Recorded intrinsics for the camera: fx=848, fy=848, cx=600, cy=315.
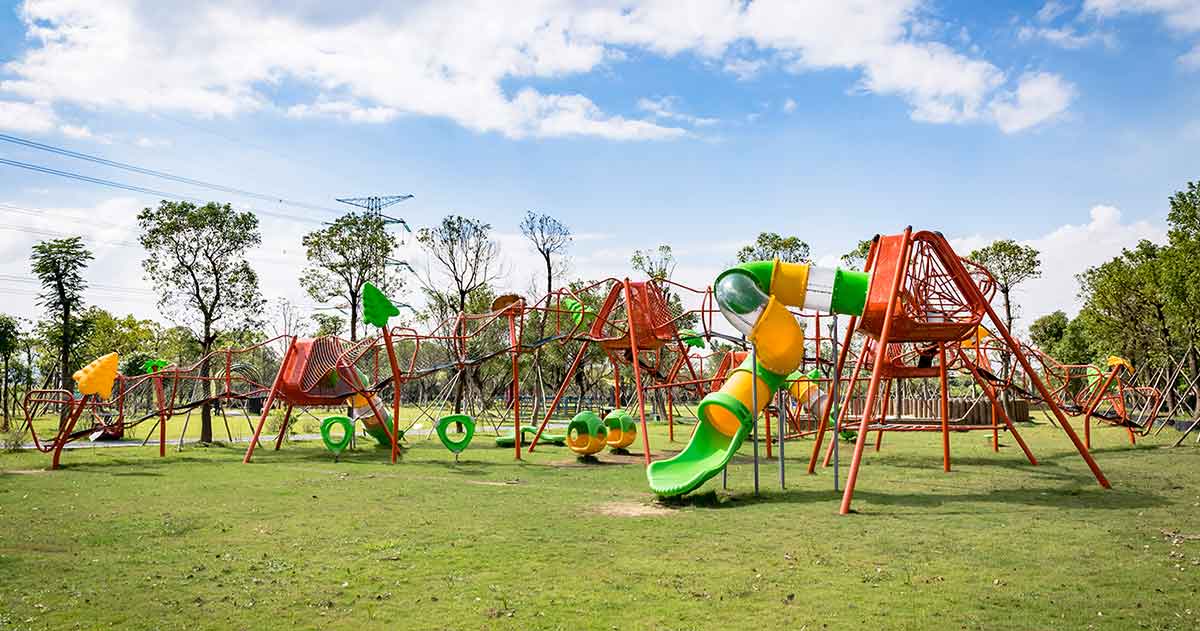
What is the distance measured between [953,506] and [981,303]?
135 inches

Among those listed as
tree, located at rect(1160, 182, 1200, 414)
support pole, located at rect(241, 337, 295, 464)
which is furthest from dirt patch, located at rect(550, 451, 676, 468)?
tree, located at rect(1160, 182, 1200, 414)

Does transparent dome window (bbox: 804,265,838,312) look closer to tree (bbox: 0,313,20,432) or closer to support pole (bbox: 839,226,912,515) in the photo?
support pole (bbox: 839,226,912,515)

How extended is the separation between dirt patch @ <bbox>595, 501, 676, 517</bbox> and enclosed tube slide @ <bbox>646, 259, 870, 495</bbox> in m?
0.49

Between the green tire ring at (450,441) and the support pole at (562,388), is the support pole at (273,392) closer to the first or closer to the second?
the green tire ring at (450,441)

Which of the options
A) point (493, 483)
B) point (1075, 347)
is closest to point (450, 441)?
point (493, 483)

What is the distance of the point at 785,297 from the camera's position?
14.5m

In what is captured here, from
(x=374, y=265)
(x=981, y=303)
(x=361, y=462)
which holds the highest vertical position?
(x=374, y=265)

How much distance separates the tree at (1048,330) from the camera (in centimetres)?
6366

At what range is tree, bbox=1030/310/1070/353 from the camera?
63656 mm

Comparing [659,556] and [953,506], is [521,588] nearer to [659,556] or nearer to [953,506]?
[659,556]

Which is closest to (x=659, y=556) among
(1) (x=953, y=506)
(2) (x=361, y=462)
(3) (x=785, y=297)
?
(1) (x=953, y=506)

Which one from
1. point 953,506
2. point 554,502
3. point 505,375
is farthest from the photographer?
point 505,375

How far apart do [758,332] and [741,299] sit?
0.70 m

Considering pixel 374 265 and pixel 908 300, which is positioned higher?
pixel 374 265
